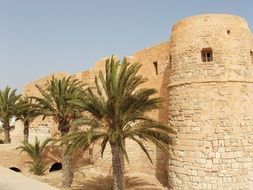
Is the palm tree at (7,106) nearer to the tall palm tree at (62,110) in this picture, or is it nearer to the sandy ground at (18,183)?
the tall palm tree at (62,110)

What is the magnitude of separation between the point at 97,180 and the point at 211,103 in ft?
23.1

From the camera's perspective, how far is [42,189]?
8.13 meters

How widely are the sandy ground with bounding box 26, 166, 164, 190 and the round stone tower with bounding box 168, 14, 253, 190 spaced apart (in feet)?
6.23

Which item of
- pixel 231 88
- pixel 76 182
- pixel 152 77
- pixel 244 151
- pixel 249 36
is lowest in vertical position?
pixel 76 182

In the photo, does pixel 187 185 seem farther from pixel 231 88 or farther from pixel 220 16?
pixel 220 16

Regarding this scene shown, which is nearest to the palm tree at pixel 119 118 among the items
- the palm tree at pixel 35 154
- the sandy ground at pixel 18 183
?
the sandy ground at pixel 18 183

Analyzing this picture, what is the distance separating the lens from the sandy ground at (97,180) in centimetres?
→ 1457

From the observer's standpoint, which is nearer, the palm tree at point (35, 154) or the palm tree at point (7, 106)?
the palm tree at point (35, 154)

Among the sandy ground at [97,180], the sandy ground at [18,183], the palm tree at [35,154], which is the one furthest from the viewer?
the palm tree at [35,154]

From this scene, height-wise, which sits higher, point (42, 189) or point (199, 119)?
point (199, 119)

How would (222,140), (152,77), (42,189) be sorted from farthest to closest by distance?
1. (152,77)
2. (222,140)
3. (42,189)

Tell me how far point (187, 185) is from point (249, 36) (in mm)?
6333

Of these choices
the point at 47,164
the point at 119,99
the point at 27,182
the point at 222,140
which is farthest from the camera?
the point at 47,164

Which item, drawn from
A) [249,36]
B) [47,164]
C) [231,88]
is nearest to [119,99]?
[231,88]
